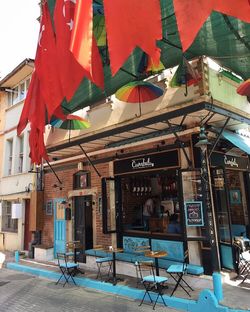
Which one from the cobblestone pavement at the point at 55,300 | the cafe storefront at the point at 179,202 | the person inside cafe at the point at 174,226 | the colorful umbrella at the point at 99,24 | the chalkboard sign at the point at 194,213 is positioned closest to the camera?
the colorful umbrella at the point at 99,24

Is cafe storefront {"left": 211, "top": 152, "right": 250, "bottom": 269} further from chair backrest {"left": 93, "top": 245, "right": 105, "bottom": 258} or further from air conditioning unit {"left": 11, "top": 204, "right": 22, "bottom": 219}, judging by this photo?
air conditioning unit {"left": 11, "top": 204, "right": 22, "bottom": 219}

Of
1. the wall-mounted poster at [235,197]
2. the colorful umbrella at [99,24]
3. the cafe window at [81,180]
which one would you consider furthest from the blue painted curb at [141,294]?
the colorful umbrella at [99,24]

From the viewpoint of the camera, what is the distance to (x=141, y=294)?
7012 mm

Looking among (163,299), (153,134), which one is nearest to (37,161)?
(153,134)

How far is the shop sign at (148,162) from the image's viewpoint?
8258 mm

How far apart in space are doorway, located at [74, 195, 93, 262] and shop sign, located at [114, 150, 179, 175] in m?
1.99

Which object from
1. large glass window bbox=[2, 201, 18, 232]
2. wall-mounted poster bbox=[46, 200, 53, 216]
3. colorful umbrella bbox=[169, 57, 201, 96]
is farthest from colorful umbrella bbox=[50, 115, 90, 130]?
large glass window bbox=[2, 201, 18, 232]

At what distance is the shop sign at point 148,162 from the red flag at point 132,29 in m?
4.91

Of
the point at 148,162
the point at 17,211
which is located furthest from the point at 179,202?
the point at 17,211

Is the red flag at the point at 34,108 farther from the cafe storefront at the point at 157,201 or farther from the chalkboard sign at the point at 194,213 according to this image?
the chalkboard sign at the point at 194,213

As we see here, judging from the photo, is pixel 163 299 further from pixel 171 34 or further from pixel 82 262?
pixel 171 34

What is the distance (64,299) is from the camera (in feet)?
24.1

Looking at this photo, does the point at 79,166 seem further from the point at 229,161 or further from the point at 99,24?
the point at 99,24

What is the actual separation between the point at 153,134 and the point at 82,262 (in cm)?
522
